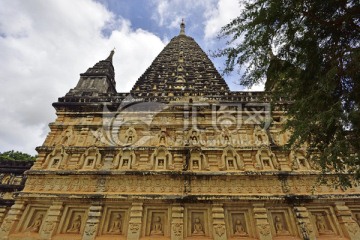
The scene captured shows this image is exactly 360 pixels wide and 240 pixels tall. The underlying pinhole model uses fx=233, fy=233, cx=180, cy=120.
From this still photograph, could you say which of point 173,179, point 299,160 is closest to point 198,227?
point 173,179

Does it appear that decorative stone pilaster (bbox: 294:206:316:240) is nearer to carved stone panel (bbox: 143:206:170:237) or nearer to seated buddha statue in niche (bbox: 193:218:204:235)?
seated buddha statue in niche (bbox: 193:218:204:235)

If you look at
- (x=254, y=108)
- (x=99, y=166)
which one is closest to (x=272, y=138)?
(x=254, y=108)

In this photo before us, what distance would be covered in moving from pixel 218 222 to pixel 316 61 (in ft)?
22.0

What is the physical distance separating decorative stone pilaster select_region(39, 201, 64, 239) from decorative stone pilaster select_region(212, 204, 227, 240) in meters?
6.26

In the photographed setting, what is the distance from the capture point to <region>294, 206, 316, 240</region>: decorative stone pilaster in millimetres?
8750

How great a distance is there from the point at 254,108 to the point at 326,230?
644 centimetres

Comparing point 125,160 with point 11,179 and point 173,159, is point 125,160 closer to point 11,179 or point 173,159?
point 173,159

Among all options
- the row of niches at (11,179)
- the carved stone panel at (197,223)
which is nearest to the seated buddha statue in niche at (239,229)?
the carved stone panel at (197,223)

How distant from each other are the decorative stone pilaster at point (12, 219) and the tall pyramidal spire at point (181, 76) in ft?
25.3

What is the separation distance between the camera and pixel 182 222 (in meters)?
9.11

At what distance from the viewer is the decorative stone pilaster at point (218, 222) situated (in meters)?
8.78

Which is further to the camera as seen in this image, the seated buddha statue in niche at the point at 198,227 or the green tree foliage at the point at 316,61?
the seated buddha statue in niche at the point at 198,227

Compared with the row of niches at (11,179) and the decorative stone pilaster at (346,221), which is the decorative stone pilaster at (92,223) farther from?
the decorative stone pilaster at (346,221)

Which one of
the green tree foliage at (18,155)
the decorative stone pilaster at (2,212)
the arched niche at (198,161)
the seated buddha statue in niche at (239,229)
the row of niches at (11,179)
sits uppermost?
the green tree foliage at (18,155)
